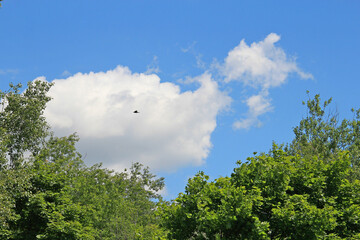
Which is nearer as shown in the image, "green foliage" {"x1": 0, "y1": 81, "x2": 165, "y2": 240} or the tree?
the tree

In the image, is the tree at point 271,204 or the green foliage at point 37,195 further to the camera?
the green foliage at point 37,195

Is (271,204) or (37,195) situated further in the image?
(37,195)

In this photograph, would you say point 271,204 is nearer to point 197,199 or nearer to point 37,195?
point 197,199

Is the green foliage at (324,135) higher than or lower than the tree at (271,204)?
higher

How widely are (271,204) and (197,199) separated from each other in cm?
367

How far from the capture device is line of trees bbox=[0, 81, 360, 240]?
20.1m

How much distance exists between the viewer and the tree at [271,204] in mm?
19703

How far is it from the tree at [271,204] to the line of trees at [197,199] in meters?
0.05

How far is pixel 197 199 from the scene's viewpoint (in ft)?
70.1

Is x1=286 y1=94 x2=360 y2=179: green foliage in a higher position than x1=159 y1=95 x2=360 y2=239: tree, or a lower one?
higher

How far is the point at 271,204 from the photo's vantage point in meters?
21.2

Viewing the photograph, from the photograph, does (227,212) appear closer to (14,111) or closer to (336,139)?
(14,111)

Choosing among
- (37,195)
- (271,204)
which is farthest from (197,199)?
(37,195)

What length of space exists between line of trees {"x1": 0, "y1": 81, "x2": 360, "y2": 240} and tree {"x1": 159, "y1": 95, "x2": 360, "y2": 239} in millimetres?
47
